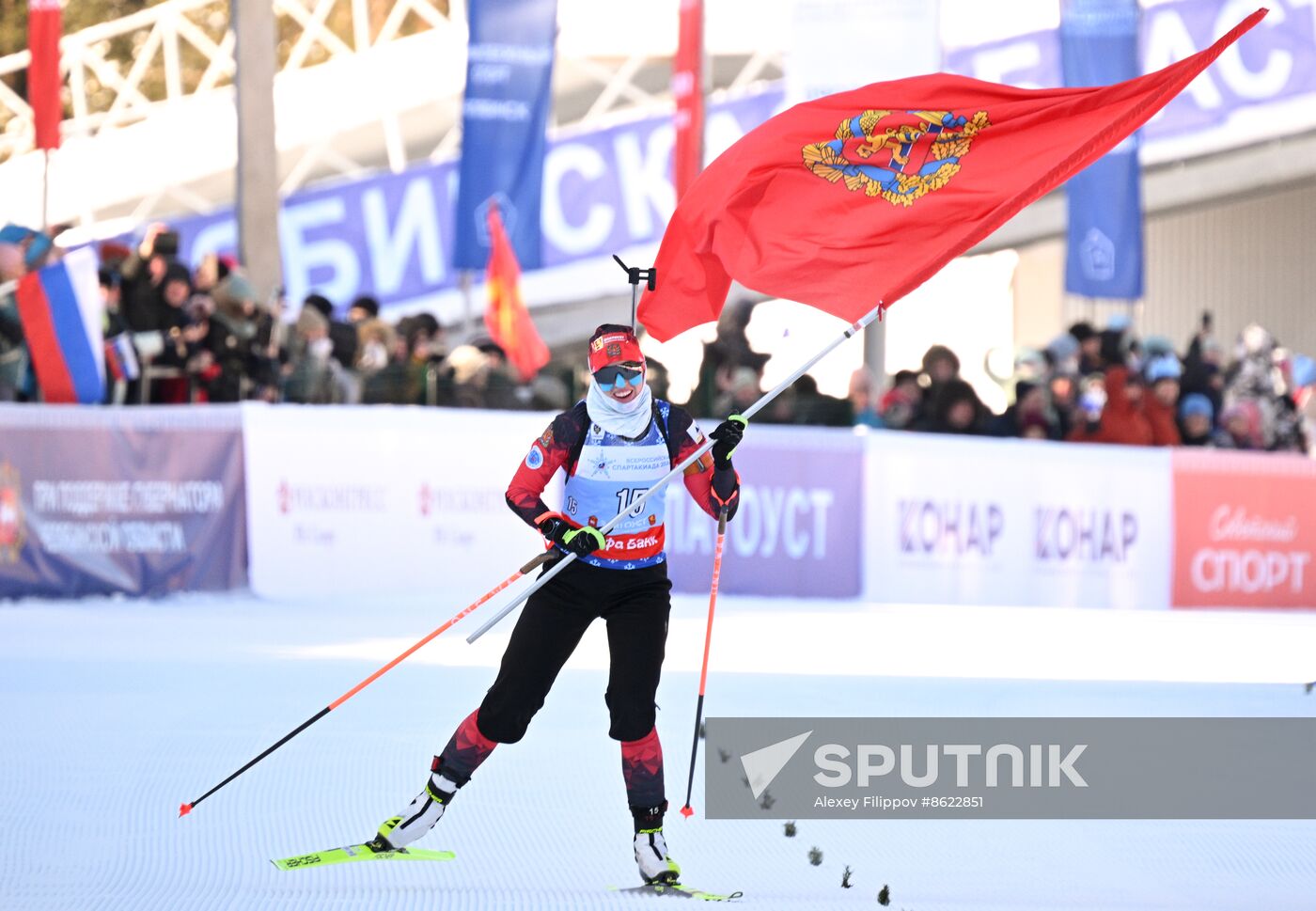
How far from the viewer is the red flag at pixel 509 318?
669 inches

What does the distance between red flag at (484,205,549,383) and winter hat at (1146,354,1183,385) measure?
5.42 m

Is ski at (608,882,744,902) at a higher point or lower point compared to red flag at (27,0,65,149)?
lower

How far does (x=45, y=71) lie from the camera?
16453 millimetres

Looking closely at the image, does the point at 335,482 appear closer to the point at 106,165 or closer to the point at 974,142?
the point at 974,142

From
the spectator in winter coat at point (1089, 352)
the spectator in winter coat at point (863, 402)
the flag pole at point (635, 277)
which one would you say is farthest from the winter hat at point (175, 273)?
the spectator in winter coat at point (1089, 352)

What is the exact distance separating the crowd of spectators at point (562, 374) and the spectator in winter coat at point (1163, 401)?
18mm

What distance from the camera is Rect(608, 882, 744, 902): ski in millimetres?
6145

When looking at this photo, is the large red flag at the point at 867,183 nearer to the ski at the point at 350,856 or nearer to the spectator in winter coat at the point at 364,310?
the ski at the point at 350,856

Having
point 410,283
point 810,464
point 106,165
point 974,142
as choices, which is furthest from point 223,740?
point 106,165

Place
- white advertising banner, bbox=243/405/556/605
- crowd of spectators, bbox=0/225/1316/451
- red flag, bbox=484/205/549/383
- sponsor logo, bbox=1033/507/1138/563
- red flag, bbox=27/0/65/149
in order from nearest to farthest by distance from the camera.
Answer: crowd of spectators, bbox=0/225/1316/451
white advertising banner, bbox=243/405/556/605
red flag, bbox=27/0/65/149
red flag, bbox=484/205/549/383
sponsor logo, bbox=1033/507/1138/563

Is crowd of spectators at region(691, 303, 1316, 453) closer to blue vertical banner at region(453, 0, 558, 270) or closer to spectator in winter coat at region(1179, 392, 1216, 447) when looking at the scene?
spectator in winter coat at region(1179, 392, 1216, 447)

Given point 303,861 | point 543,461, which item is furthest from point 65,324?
point 303,861

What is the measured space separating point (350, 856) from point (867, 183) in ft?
10.5

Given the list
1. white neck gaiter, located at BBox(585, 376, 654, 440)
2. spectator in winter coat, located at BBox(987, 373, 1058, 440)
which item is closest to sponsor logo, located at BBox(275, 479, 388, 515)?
spectator in winter coat, located at BBox(987, 373, 1058, 440)
